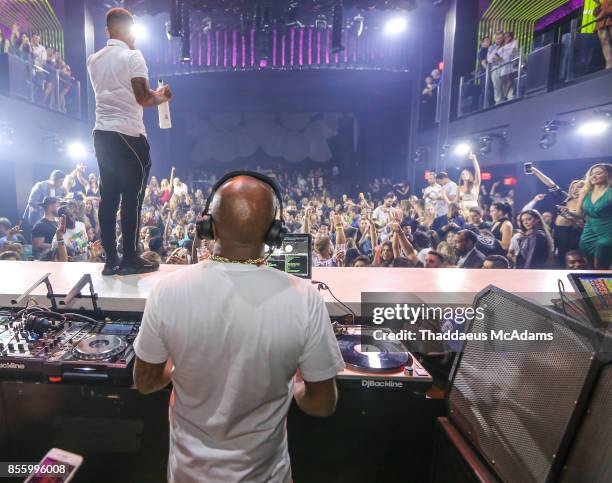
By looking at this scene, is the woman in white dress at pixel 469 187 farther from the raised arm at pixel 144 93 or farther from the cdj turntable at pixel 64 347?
the cdj turntable at pixel 64 347

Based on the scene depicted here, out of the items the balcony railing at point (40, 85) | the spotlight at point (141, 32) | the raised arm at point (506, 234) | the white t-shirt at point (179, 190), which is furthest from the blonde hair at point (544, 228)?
the spotlight at point (141, 32)

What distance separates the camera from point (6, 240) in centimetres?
434

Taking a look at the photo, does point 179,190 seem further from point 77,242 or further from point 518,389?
point 518,389

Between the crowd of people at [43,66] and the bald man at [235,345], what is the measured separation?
5787 millimetres

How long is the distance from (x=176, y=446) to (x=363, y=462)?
84cm

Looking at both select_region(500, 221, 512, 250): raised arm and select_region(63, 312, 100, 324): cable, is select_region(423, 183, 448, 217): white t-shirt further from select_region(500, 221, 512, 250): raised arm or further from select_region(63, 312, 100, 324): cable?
select_region(63, 312, 100, 324): cable

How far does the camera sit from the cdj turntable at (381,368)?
113 cm

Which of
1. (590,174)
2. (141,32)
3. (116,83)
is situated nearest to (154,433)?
(116,83)

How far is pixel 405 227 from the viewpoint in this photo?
17.3 ft

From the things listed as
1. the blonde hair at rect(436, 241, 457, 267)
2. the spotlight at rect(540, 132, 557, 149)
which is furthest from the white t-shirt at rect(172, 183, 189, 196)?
the spotlight at rect(540, 132, 557, 149)

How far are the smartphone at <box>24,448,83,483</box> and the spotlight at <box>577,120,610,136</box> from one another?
5451 millimetres

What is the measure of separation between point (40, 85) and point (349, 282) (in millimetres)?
5610

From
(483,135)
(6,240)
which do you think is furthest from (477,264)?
(6,240)

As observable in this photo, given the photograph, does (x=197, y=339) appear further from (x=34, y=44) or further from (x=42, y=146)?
(x=34, y=44)
